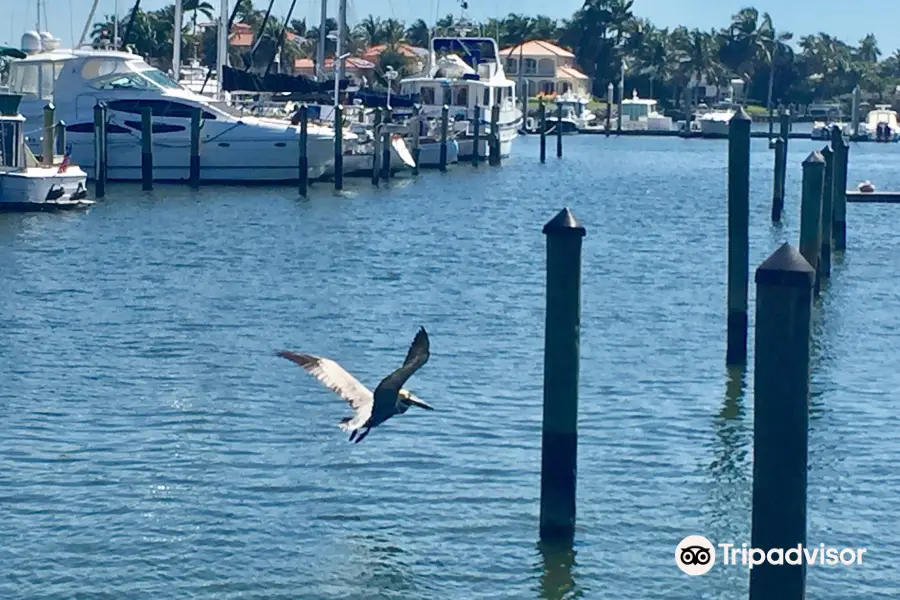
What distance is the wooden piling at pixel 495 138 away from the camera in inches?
2488

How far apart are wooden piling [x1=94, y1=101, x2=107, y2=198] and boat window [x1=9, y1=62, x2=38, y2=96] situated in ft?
Result: 13.7

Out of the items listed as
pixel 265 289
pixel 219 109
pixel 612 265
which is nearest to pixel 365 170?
pixel 219 109

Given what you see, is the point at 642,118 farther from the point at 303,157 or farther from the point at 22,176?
the point at 22,176

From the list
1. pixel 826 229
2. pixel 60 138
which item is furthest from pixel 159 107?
pixel 826 229

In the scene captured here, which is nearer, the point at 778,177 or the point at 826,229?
the point at 826,229

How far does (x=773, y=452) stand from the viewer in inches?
347

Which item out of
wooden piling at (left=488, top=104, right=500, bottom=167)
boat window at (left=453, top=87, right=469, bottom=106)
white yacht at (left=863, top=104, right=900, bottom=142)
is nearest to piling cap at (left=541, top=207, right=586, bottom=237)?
wooden piling at (left=488, top=104, right=500, bottom=167)

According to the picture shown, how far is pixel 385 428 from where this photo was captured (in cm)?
1686

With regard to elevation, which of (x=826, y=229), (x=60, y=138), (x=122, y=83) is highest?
(x=122, y=83)

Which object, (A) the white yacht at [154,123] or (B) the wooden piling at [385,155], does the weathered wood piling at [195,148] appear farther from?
(B) the wooden piling at [385,155]

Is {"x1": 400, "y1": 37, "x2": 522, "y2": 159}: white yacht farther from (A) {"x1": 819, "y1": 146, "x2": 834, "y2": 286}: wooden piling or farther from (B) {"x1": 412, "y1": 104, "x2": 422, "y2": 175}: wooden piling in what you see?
(A) {"x1": 819, "y1": 146, "x2": 834, "y2": 286}: wooden piling

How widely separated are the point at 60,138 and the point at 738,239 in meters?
28.8

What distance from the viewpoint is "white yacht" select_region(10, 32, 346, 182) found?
156ft

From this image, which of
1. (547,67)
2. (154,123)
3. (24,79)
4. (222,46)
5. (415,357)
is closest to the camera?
(415,357)
